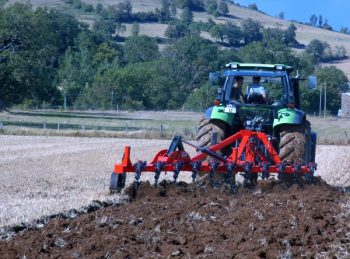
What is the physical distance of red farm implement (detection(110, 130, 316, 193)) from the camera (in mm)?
11664

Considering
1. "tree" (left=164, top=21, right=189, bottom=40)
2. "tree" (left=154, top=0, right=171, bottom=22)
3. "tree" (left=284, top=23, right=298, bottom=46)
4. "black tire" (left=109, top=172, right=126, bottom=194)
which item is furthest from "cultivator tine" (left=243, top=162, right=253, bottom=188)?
"tree" (left=154, top=0, right=171, bottom=22)

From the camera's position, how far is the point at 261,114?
13.0 meters

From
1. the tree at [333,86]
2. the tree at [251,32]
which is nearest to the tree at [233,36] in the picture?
the tree at [251,32]

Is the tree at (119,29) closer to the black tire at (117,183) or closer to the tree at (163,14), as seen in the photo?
the tree at (163,14)

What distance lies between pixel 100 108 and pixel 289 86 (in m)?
54.3

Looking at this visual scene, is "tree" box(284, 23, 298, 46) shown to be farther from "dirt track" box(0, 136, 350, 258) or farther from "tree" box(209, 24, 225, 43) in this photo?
"dirt track" box(0, 136, 350, 258)

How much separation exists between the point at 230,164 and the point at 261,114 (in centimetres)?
162

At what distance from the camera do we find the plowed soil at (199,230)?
24.7ft

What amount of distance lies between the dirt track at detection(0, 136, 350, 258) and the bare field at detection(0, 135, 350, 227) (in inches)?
1.2

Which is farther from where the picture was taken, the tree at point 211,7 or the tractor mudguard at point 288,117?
the tree at point 211,7

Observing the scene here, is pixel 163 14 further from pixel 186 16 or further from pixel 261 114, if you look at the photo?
pixel 261 114

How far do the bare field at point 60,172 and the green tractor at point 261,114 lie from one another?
1.92 meters

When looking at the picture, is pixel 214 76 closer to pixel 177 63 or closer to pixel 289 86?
pixel 289 86

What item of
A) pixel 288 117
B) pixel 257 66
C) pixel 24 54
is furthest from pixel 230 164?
pixel 24 54
